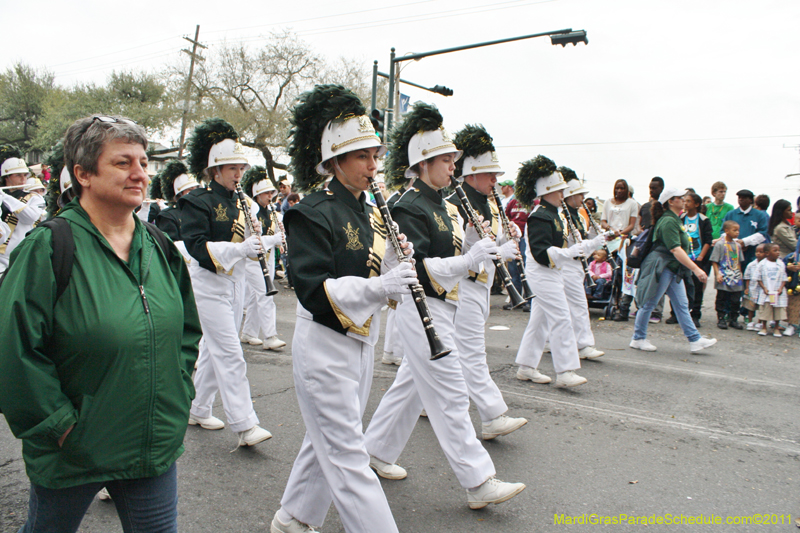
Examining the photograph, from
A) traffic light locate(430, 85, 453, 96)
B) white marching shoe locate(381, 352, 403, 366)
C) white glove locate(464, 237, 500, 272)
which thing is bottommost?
white marching shoe locate(381, 352, 403, 366)

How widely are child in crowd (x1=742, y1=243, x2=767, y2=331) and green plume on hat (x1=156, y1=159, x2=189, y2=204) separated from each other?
29.1 feet

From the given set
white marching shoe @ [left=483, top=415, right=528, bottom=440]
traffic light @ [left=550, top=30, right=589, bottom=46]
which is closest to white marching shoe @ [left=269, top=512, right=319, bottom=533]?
white marching shoe @ [left=483, top=415, right=528, bottom=440]

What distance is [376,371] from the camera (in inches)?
260

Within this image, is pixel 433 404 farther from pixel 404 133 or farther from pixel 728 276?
pixel 728 276

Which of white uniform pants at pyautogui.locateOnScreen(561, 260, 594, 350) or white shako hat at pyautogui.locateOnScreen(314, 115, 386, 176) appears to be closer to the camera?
white shako hat at pyautogui.locateOnScreen(314, 115, 386, 176)

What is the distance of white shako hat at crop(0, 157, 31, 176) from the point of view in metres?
8.15

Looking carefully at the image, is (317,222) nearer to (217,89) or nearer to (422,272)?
(422,272)

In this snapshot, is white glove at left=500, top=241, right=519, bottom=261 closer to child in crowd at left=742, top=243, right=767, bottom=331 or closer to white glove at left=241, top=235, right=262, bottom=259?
white glove at left=241, top=235, right=262, bottom=259

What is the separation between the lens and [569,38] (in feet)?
41.9

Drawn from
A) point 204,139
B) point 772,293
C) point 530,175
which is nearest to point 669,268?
point 530,175

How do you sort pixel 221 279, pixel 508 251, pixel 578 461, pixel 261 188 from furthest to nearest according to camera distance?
pixel 261 188 < pixel 508 251 < pixel 221 279 < pixel 578 461

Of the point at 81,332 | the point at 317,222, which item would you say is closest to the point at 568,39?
the point at 317,222

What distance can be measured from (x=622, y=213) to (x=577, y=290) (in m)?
4.99

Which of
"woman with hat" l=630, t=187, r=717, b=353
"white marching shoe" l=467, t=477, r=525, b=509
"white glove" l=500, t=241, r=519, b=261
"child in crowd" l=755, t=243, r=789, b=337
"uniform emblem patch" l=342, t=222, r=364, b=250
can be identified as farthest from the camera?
"child in crowd" l=755, t=243, r=789, b=337
